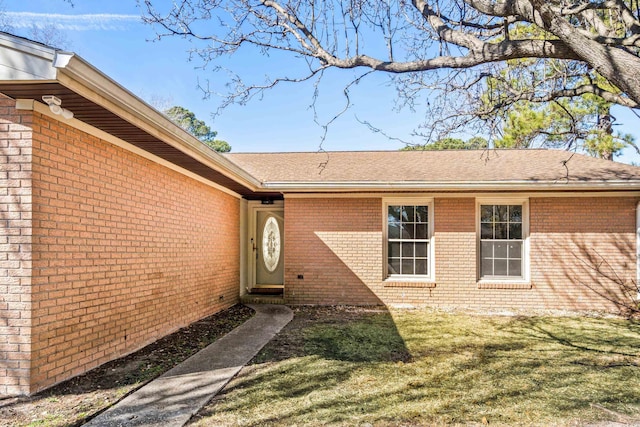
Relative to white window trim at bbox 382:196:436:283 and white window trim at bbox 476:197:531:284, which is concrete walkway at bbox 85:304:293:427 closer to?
white window trim at bbox 382:196:436:283

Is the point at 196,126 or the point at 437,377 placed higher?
the point at 196,126

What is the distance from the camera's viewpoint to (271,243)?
36.4ft

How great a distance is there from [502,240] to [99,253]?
826 cm

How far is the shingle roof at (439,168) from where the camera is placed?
8.72 meters

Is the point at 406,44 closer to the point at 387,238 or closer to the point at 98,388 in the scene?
the point at 387,238

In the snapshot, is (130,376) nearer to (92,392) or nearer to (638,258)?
(92,392)

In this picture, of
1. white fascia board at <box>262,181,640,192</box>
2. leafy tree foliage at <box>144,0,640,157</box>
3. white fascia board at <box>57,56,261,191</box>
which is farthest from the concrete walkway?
white fascia board at <box>262,181,640,192</box>

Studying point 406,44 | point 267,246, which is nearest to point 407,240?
point 267,246

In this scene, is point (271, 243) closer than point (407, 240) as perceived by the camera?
No

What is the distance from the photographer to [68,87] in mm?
3357

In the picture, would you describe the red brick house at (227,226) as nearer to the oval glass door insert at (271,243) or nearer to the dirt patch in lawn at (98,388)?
the oval glass door insert at (271,243)

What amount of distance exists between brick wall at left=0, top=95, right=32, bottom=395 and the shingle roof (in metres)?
4.90

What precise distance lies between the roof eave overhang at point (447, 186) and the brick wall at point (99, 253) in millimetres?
2566

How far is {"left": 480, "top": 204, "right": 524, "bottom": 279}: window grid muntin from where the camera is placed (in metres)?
9.29
